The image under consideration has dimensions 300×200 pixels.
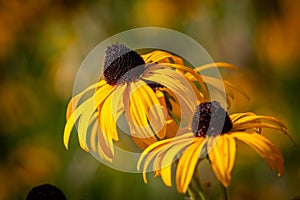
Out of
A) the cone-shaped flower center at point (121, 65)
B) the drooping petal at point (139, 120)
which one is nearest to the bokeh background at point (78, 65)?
the cone-shaped flower center at point (121, 65)

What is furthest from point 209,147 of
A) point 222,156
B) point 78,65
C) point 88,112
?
point 78,65

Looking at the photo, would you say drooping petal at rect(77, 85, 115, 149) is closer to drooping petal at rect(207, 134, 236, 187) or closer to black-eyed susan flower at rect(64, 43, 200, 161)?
black-eyed susan flower at rect(64, 43, 200, 161)

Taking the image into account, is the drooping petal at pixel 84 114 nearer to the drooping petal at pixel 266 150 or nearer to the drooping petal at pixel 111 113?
the drooping petal at pixel 111 113

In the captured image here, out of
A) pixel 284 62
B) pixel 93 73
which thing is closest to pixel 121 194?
pixel 93 73

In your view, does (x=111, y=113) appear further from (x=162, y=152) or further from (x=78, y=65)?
(x=78, y=65)

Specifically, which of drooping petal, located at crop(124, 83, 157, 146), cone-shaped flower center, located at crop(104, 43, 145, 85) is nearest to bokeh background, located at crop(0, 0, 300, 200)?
cone-shaped flower center, located at crop(104, 43, 145, 85)

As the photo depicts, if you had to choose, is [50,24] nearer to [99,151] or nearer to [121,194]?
[121,194]
